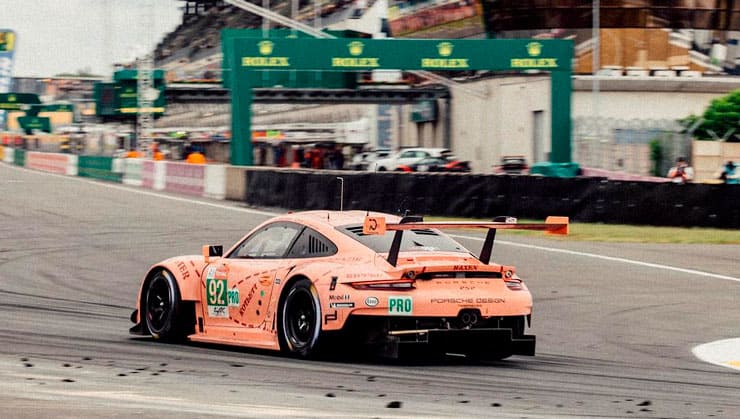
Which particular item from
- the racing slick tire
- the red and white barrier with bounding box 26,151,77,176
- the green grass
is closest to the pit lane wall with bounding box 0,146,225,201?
the red and white barrier with bounding box 26,151,77,176

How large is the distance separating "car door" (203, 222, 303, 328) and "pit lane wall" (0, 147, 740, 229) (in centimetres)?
1394

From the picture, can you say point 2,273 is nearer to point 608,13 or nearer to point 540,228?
point 540,228

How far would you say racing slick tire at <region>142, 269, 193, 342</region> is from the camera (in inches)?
397

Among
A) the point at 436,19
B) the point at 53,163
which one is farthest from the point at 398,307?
the point at 436,19

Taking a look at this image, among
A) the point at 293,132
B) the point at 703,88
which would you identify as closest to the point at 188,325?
the point at 703,88

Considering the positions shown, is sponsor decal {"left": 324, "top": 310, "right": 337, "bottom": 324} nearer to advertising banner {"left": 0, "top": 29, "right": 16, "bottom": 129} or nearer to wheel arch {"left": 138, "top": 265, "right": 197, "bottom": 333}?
wheel arch {"left": 138, "top": 265, "right": 197, "bottom": 333}

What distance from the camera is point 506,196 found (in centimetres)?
2591

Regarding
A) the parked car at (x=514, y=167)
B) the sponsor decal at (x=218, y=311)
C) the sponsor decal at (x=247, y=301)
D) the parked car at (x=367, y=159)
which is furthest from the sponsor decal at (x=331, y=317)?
the parked car at (x=367, y=159)

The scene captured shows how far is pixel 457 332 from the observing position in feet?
28.0

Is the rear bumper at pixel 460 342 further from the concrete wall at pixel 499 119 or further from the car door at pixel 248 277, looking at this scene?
the concrete wall at pixel 499 119

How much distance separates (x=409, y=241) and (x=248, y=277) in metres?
1.28

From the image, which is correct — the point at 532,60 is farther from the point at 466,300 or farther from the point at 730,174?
the point at 466,300

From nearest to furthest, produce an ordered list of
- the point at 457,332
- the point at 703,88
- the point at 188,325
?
1. the point at 457,332
2. the point at 188,325
3. the point at 703,88

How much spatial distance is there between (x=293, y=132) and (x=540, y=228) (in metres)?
74.4
